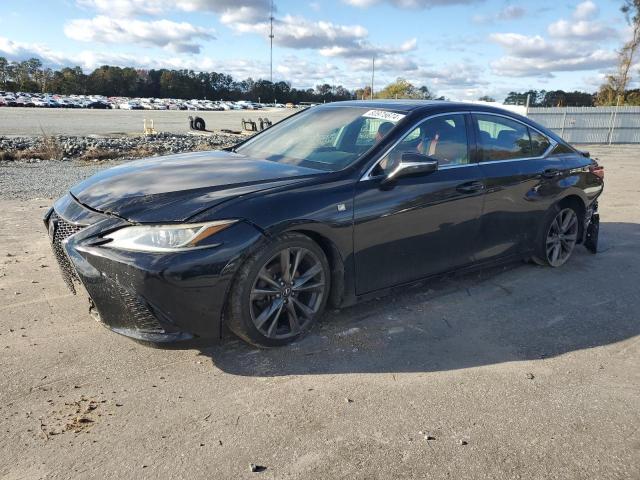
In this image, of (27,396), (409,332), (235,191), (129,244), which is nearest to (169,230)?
(129,244)

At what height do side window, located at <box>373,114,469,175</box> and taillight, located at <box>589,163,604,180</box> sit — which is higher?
side window, located at <box>373,114,469,175</box>

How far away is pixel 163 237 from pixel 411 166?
5.90 feet

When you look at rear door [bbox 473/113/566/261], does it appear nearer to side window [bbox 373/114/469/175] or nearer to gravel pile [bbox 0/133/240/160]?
side window [bbox 373/114/469/175]

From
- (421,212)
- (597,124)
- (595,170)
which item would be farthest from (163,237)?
(597,124)

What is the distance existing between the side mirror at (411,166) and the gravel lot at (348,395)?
1126mm

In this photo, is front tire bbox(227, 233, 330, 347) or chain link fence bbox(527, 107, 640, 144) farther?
chain link fence bbox(527, 107, 640, 144)

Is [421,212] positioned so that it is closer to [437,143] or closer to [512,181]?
[437,143]

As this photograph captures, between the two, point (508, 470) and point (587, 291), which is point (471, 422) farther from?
point (587, 291)

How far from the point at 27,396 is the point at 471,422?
247 centimetres

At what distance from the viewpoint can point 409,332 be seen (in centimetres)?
398

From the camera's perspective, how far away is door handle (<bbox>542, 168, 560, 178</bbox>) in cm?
526

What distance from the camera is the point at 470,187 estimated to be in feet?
14.8

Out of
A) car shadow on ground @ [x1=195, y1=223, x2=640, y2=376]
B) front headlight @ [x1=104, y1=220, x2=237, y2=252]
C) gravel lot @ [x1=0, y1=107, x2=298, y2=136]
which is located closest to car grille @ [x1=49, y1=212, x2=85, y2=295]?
front headlight @ [x1=104, y1=220, x2=237, y2=252]

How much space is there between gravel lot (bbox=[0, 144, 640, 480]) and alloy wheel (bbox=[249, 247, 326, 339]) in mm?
185
